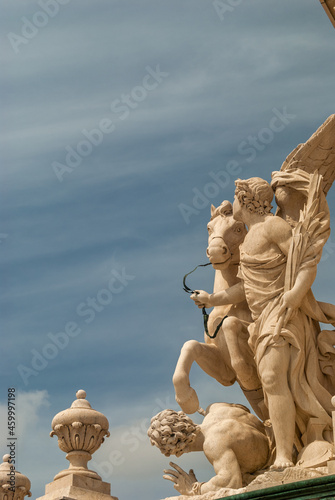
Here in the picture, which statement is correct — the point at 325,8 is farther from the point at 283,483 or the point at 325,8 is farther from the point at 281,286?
the point at 283,483

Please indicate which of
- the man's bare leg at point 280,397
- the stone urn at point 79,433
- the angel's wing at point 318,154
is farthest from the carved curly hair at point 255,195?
the stone urn at point 79,433

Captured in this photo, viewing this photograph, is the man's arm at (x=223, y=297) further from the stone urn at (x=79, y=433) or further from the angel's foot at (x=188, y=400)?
the stone urn at (x=79, y=433)

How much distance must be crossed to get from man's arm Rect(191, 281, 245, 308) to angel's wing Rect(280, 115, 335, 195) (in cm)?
152

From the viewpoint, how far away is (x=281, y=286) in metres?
12.6

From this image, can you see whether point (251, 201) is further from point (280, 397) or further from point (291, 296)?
point (280, 397)

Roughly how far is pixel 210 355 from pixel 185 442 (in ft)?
4.02

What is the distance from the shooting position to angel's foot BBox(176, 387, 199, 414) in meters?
12.6

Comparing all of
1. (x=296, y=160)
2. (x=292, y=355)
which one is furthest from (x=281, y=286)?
(x=296, y=160)

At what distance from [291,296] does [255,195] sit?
1351 mm

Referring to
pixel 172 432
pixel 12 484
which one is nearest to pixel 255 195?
pixel 172 432

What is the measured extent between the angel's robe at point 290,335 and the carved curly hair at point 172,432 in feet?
3.42

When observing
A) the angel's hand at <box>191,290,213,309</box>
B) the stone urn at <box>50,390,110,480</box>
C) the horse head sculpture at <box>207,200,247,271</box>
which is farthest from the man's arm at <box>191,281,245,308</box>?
the stone urn at <box>50,390,110,480</box>

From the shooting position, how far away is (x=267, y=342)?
1228 centimetres

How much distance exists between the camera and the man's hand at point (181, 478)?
12562 millimetres
